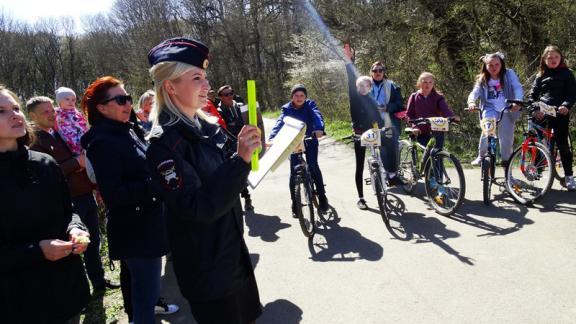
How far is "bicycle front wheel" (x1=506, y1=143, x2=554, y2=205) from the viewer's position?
5179mm

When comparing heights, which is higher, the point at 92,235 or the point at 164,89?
the point at 164,89

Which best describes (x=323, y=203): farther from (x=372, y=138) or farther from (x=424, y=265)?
(x=424, y=265)

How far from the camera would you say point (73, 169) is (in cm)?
377

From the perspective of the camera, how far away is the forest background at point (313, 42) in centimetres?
946

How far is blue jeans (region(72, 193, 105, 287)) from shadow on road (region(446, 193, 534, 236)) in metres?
4.00

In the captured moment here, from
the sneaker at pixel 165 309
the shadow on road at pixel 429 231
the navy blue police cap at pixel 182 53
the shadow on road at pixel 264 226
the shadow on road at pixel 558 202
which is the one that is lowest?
the shadow on road at pixel 264 226

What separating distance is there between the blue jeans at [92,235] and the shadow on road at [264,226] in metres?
1.92


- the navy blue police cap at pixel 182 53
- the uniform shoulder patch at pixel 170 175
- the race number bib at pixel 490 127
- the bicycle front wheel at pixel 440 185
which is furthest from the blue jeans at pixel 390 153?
the uniform shoulder patch at pixel 170 175

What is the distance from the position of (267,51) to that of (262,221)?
1091 inches

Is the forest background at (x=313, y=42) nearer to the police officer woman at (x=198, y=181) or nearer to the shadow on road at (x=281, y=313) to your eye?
the shadow on road at (x=281, y=313)

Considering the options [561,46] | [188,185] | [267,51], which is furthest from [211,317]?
[267,51]

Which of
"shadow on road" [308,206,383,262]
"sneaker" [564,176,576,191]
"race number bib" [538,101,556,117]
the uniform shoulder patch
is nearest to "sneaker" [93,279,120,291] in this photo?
"shadow on road" [308,206,383,262]

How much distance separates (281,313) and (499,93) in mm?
4347

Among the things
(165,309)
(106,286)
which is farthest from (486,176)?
(106,286)
